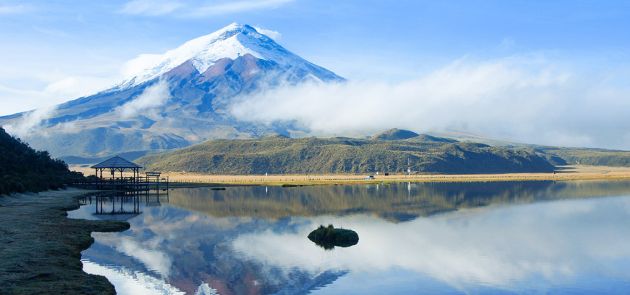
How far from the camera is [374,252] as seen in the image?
3003 centimetres

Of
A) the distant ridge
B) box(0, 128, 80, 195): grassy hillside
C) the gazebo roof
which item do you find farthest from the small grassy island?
the distant ridge

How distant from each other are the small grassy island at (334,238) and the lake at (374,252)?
53 cm

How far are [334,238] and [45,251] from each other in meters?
14.5

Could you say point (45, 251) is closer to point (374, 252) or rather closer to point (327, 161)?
point (374, 252)

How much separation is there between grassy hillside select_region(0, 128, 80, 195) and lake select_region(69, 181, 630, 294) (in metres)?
8.98

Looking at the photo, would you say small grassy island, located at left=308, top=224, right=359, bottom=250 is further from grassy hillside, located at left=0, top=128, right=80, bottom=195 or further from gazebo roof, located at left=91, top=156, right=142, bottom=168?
gazebo roof, located at left=91, top=156, right=142, bottom=168

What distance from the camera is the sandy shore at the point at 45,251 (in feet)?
62.7

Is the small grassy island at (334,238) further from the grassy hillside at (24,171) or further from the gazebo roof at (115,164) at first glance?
the gazebo roof at (115,164)

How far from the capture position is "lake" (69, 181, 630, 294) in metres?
22.6

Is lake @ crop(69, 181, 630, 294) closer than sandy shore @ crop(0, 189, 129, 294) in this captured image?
No

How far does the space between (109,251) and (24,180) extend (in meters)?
36.6

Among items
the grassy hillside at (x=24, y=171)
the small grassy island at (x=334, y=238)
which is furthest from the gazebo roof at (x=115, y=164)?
the small grassy island at (x=334, y=238)

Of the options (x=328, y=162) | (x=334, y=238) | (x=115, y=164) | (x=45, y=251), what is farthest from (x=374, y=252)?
(x=328, y=162)

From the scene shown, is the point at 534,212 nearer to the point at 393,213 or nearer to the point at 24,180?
the point at 393,213
